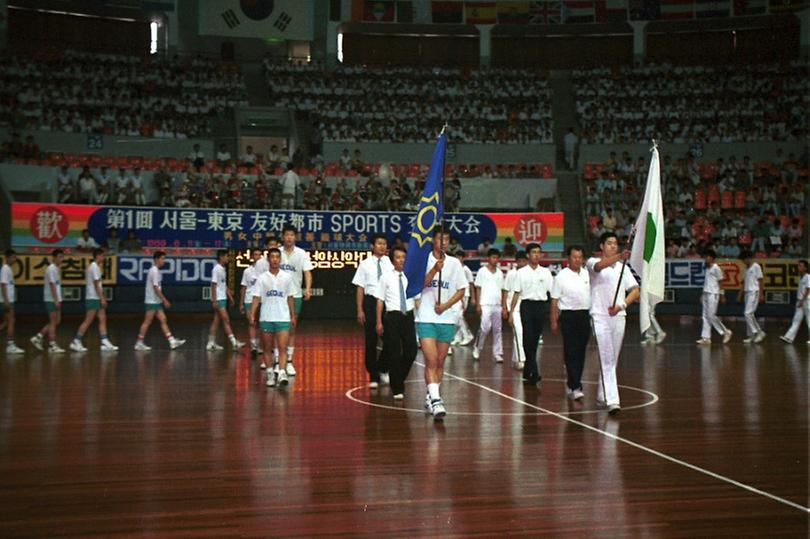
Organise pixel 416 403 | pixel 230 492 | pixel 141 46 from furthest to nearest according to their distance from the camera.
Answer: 1. pixel 141 46
2. pixel 416 403
3. pixel 230 492

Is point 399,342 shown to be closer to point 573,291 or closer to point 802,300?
point 573,291

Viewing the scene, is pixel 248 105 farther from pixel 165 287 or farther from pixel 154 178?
pixel 165 287

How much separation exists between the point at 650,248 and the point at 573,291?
4.18 ft

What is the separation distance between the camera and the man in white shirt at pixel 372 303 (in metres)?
12.0

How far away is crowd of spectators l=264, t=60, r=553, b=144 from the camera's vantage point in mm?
36125

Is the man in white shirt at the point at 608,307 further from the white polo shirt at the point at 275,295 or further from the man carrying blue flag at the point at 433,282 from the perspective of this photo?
the white polo shirt at the point at 275,295

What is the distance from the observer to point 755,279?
20.5 meters

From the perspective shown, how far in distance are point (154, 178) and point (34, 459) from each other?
22051mm

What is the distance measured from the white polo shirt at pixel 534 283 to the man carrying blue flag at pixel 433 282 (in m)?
3.26

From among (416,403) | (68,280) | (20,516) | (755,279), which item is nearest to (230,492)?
(20,516)

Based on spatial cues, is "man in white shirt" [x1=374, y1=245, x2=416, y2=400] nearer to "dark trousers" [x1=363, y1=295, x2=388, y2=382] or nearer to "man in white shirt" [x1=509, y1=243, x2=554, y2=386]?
"dark trousers" [x1=363, y1=295, x2=388, y2=382]

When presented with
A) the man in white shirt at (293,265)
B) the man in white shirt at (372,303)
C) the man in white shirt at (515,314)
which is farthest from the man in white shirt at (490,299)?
the man in white shirt at (372,303)

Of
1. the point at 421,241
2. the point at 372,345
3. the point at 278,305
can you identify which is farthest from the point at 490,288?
the point at 421,241

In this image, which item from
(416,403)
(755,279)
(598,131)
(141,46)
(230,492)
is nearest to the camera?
(230,492)
